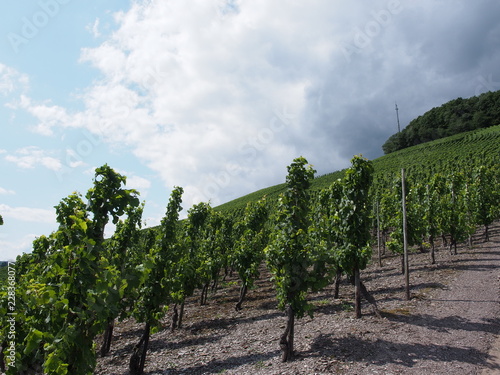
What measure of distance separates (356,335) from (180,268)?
872 centimetres

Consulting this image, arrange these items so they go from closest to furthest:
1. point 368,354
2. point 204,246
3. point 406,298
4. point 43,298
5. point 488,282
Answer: point 43,298 < point 368,354 < point 406,298 < point 488,282 < point 204,246

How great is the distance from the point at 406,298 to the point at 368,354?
692 cm

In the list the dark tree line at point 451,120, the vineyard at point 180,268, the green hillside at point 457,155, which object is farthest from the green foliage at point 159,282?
the dark tree line at point 451,120

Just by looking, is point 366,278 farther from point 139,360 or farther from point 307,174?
point 139,360

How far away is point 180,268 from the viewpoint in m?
15.3

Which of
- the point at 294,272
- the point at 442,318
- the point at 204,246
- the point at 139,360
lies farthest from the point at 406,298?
the point at 204,246

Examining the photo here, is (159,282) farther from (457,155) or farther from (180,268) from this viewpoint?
(457,155)

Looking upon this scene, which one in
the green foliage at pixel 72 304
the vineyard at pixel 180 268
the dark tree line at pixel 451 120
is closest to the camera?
the green foliage at pixel 72 304

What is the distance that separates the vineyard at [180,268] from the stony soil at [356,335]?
296 millimetres

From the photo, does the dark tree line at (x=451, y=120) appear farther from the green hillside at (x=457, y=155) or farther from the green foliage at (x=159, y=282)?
the green foliage at (x=159, y=282)

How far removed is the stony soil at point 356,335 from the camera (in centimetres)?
984

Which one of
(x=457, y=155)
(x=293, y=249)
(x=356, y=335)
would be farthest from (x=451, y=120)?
(x=293, y=249)

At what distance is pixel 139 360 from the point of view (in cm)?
1230

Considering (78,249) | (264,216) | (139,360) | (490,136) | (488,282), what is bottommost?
(139,360)
